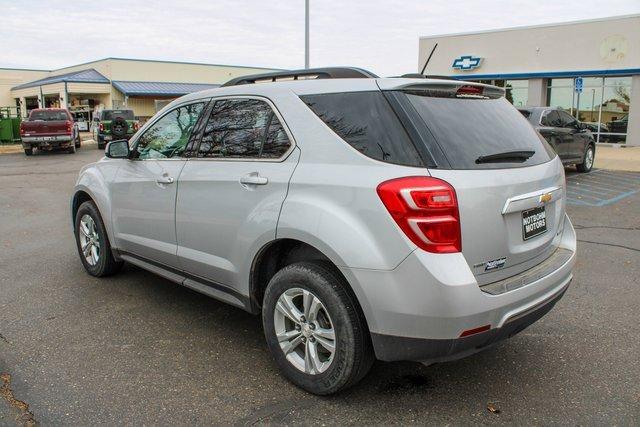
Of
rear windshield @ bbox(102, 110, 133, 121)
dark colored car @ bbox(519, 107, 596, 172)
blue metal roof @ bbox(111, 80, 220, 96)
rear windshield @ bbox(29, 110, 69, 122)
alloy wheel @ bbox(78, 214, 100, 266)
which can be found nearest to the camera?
alloy wheel @ bbox(78, 214, 100, 266)

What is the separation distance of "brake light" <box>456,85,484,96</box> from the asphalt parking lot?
1726 mm

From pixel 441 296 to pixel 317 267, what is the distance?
0.73 metres

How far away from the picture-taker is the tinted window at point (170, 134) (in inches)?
164

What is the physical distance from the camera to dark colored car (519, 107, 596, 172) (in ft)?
40.6

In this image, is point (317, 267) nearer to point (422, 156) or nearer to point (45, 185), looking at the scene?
point (422, 156)

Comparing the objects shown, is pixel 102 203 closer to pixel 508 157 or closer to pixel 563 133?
pixel 508 157

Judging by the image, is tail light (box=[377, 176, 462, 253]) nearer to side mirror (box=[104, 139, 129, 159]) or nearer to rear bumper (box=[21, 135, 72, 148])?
side mirror (box=[104, 139, 129, 159])

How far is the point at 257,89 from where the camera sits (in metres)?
3.69

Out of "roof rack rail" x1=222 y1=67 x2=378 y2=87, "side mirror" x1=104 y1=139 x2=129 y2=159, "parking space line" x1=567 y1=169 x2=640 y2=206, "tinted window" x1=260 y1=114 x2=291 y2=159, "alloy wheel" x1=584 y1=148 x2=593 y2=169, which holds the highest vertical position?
"roof rack rail" x1=222 y1=67 x2=378 y2=87

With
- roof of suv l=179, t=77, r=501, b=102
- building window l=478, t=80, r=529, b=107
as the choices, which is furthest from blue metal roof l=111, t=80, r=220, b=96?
roof of suv l=179, t=77, r=501, b=102

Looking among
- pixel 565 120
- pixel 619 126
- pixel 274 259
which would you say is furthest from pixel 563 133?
pixel 619 126

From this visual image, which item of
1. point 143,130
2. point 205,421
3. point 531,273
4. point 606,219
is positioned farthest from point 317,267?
point 606,219

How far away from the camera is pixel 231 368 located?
139 inches

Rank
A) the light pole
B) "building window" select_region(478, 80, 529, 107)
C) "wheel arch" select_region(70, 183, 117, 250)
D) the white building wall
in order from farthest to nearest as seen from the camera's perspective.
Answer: "building window" select_region(478, 80, 529, 107) → the white building wall → the light pole → "wheel arch" select_region(70, 183, 117, 250)
